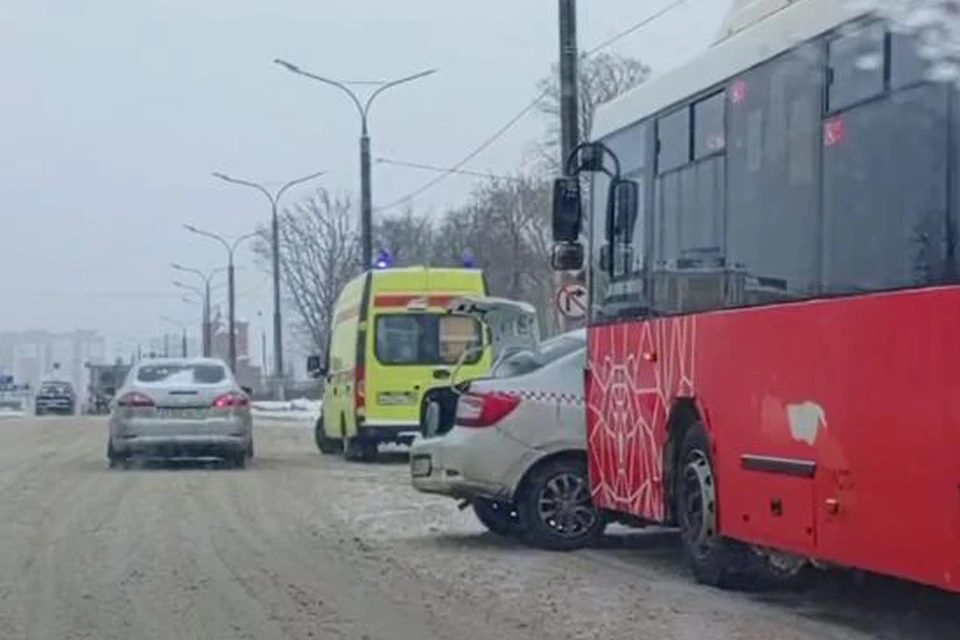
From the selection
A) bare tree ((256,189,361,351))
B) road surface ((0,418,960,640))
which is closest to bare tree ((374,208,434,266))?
bare tree ((256,189,361,351))

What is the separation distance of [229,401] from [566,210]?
39.8ft

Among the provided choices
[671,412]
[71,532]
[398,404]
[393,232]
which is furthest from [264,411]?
[671,412]

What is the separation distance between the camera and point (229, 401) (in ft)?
86.2

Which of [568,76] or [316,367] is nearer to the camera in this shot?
[568,76]

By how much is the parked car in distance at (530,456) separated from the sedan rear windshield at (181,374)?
11515 millimetres

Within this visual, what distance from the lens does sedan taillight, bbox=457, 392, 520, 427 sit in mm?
15148

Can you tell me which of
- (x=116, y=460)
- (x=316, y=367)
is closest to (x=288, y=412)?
(x=316, y=367)

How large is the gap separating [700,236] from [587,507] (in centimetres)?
353

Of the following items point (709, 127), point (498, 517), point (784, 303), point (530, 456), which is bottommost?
point (498, 517)

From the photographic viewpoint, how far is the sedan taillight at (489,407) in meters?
15.1

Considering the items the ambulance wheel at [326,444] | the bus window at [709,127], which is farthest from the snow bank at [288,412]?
the bus window at [709,127]

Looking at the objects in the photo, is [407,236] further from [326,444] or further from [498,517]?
[498,517]

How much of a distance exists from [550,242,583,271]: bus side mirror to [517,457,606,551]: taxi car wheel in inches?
62.2

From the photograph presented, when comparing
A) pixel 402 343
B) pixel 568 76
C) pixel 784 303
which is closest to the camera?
pixel 784 303
